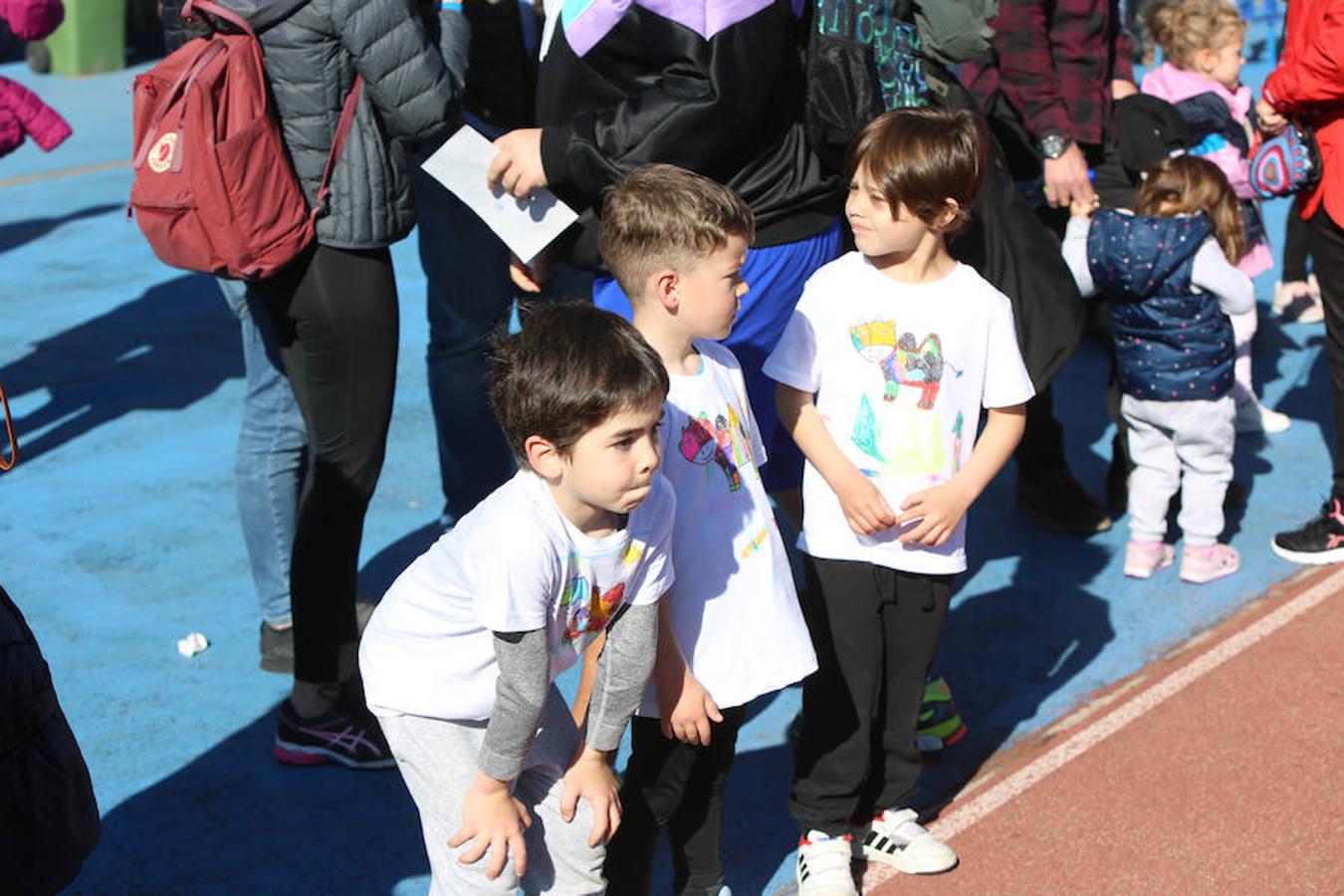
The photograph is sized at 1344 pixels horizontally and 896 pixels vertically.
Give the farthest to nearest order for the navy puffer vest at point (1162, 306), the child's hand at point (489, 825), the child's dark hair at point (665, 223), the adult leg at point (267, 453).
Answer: the navy puffer vest at point (1162, 306)
the adult leg at point (267, 453)
the child's dark hair at point (665, 223)
the child's hand at point (489, 825)

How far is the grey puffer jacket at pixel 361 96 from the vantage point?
3.49m

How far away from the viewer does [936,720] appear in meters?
4.04

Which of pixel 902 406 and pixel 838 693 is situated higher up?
pixel 902 406

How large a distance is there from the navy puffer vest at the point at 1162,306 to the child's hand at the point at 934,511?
68.0 inches

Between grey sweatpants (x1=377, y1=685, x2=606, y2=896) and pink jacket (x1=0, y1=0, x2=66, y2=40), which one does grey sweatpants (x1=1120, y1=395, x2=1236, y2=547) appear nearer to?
grey sweatpants (x1=377, y1=685, x2=606, y2=896)

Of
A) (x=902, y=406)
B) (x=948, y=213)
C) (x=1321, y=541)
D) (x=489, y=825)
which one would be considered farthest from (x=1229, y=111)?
(x=489, y=825)

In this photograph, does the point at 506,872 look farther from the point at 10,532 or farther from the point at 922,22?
the point at 10,532

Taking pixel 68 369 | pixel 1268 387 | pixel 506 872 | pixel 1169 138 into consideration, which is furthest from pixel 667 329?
pixel 68 369

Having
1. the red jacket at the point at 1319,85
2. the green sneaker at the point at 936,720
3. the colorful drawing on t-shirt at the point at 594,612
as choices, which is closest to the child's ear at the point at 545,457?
the colorful drawing on t-shirt at the point at 594,612

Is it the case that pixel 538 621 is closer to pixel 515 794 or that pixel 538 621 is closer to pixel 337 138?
pixel 515 794

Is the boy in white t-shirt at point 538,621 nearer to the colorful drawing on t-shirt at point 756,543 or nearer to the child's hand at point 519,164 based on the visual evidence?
the colorful drawing on t-shirt at point 756,543

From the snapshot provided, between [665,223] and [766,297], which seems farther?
[766,297]

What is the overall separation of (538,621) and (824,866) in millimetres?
1225

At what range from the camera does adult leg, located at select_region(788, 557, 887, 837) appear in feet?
11.2
